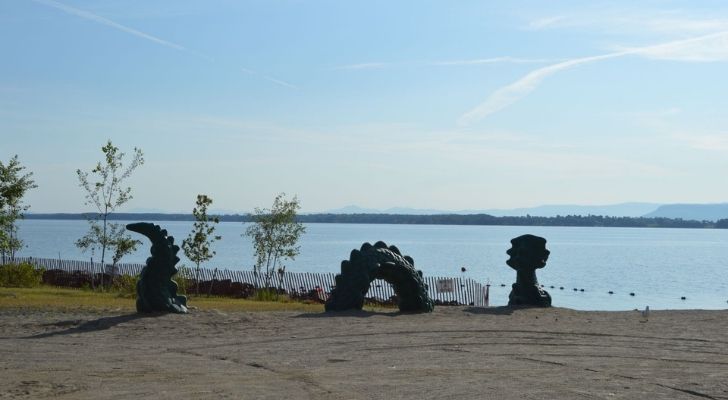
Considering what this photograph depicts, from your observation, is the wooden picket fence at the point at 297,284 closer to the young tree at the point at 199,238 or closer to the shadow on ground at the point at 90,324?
the young tree at the point at 199,238

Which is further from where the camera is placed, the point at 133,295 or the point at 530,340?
the point at 133,295

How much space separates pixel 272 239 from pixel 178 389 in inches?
1337

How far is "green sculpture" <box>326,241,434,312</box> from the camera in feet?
80.9

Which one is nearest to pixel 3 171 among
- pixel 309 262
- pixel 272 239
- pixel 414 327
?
pixel 272 239

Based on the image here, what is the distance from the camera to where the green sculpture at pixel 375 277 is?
24.7m

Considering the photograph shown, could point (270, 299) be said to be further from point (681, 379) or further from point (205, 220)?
point (681, 379)

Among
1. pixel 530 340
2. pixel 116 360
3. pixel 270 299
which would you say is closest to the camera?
pixel 116 360

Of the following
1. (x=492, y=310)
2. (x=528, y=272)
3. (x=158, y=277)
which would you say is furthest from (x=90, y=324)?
(x=528, y=272)

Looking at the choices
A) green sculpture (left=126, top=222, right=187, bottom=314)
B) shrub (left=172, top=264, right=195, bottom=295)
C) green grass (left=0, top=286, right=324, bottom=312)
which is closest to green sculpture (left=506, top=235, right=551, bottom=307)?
green grass (left=0, top=286, right=324, bottom=312)

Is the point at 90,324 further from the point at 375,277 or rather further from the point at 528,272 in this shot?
the point at 528,272

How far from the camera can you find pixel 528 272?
27.7m

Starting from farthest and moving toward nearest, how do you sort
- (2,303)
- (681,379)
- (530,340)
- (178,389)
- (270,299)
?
(270,299) < (2,303) < (530,340) < (681,379) < (178,389)

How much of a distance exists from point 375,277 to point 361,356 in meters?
9.44

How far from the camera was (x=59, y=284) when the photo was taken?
137ft
